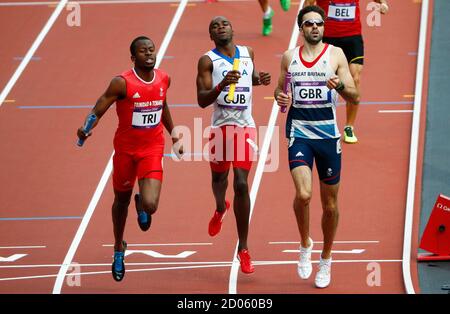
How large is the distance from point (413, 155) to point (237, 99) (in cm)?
441

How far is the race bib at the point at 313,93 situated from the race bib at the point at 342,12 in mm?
4940

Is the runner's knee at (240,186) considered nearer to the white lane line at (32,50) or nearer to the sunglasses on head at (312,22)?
the sunglasses on head at (312,22)

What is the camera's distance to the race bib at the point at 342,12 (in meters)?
18.3

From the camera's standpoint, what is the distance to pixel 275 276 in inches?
562

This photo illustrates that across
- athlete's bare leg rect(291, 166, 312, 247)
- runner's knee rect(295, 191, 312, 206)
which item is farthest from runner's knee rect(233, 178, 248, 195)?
runner's knee rect(295, 191, 312, 206)

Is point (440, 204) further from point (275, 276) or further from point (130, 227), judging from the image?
point (130, 227)

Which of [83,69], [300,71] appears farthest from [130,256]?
[83,69]

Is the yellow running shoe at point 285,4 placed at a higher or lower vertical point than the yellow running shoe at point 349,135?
higher

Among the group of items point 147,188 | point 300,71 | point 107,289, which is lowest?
point 107,289

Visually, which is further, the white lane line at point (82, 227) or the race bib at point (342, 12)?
the race bib at point (342, 12)

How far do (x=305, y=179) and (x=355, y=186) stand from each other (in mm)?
3649

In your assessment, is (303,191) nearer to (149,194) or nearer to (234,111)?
(234,111)

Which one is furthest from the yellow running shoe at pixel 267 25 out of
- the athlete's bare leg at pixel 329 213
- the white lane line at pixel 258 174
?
the athlete's bare leg at pixel 329 213

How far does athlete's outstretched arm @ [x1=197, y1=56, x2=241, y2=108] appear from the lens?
13.5 metres
